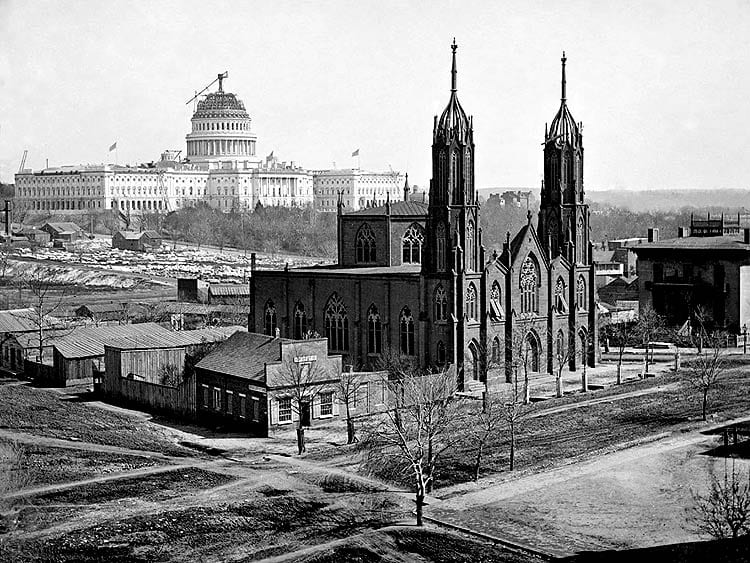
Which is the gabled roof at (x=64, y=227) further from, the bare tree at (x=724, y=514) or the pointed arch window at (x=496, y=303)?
the bare tree at (x=724, y=514)

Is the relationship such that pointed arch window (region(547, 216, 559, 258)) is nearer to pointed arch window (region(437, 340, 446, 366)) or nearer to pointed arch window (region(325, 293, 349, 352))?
pointed arch window (region(437, 340, 446, 366))

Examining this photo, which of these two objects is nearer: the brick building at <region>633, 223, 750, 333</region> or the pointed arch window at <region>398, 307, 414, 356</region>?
the pointed arch window at <region>398, 307, 414, 356</region>

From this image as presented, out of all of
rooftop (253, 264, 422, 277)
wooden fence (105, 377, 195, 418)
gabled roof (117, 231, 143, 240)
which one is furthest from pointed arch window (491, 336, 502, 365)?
gabled roof (117, 231, 143, 240)

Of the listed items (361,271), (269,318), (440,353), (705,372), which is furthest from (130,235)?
(705,372)

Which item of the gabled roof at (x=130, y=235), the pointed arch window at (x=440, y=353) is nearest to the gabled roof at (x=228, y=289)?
the pointed arch window at (x=440, y=353)

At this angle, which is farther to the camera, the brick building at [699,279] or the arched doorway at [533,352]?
the brick building at [699,279]

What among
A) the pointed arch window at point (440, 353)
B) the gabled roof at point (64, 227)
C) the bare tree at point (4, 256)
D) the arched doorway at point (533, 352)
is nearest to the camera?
the pointed arch window at point (440, 353)

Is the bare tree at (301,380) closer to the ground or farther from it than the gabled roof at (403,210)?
closer to the ground
